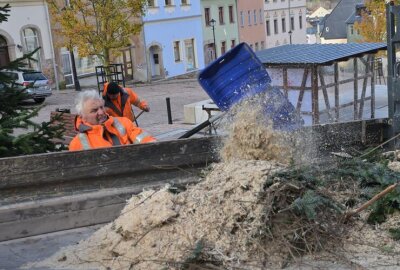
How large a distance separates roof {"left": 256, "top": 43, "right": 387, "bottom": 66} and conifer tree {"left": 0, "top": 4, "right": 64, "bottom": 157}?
18.9ft

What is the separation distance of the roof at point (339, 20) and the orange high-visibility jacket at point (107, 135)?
72552 millimetres

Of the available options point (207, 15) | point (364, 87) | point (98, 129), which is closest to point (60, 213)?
point (98, 129)

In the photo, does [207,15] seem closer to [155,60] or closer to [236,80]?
[155,60]

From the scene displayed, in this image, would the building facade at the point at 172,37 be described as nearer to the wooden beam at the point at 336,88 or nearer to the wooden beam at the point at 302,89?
the wooden beam at the point at 336,88

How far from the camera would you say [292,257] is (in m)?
Result: 2.90

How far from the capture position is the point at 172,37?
43.3 m

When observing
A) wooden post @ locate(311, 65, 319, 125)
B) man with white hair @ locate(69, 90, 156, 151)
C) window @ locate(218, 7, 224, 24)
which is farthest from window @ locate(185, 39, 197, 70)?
man with white hair @ locate(69, 90, 156, 151)

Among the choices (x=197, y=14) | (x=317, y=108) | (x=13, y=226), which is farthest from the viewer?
(x=197, y=14)

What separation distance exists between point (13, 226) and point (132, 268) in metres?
1.08

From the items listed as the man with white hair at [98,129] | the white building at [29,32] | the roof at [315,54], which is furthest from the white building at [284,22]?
the man with white hair at [98,129]

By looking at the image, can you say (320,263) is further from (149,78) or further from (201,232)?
(149,78)

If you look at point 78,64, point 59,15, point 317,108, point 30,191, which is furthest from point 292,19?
point 30,191

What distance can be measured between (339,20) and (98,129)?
75.2 meters

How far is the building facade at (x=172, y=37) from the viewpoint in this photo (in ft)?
134
